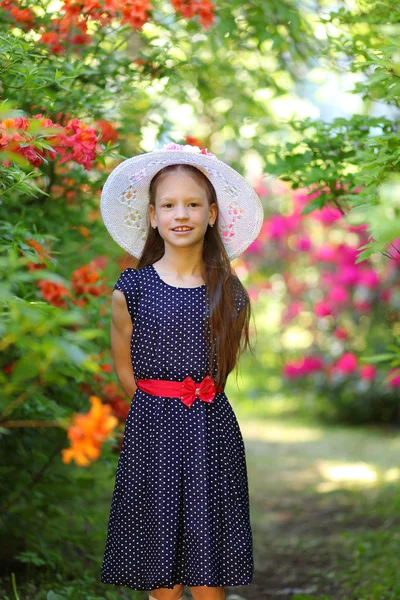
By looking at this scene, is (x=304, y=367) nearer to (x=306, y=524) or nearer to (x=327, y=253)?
(x=327, y=253)

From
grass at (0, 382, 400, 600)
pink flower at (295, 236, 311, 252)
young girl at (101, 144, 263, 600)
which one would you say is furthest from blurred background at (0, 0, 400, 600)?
pink flower at (295, 236, 311, 252)

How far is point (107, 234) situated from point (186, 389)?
161 centimetres

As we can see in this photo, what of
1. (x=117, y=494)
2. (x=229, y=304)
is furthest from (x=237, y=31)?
(x=117, y=494)

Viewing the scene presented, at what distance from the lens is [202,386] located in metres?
2.43

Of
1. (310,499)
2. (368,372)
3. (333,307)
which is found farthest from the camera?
(333,307)

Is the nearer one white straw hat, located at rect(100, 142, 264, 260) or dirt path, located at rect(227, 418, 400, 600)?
white straw hat, located at rect(100, 142, 264, 260)

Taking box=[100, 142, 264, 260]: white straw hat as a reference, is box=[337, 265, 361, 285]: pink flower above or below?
below

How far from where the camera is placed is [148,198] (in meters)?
2.74

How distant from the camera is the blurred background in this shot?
193 centimetres

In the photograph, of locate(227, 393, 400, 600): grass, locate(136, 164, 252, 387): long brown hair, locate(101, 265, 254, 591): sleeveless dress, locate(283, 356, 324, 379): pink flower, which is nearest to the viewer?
locate(101, 265, 254, 591): sleeveless dress

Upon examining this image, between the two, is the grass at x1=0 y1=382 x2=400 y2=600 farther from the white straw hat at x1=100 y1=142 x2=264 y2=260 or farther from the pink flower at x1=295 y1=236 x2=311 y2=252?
the pink flower at x1=295 y1=236 x2=311 y2=252

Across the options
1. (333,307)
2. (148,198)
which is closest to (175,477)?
(148,198)

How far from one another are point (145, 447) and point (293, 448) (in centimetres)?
417

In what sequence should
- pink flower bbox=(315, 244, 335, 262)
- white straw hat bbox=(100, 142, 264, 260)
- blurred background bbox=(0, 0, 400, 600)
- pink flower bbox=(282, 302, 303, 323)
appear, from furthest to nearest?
1. pink flower bbox=(282, 302, 303, 323)
2. pink flower bbox=(315, 244, 335, 262)
3. white straw hat bbox=(100, 142, 264, 260)
4. blurred background bbox=(0, 0, 400, 600)
